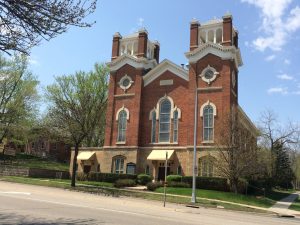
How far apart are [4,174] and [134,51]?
20706mm

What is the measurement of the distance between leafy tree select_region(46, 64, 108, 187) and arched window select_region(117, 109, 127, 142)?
3056 millimetres

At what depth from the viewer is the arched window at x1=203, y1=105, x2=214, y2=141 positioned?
134 ft

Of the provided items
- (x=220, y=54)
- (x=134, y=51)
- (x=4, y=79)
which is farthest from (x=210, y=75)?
(x=4, y=79)

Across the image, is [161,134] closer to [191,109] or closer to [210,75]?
[191,109]

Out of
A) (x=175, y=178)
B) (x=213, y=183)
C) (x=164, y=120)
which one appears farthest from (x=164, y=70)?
(x=213, y=183)

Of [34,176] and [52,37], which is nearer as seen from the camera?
[52,37]

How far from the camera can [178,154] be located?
42031 millimetres

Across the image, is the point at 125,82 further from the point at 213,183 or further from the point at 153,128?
the point at 213,183

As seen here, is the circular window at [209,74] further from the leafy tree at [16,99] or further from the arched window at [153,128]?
the leafy tree at [16,99]

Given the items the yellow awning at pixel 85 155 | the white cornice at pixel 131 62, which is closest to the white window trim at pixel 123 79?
the white cornice at pixel 131 62

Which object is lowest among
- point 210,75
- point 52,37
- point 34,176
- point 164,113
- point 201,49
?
point 34,176

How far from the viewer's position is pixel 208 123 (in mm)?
41344

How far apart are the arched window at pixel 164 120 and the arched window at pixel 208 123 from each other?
433cm

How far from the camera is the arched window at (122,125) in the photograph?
151 feet
